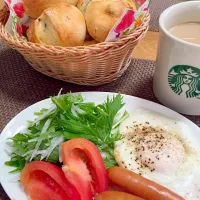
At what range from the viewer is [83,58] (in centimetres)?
100

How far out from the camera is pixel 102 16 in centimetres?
107

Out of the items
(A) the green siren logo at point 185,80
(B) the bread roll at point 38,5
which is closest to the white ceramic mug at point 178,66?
(A) the green siren logo at point 185,80

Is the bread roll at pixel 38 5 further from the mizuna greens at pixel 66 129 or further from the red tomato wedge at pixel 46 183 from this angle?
the red tomato wedge at pixel 46 183

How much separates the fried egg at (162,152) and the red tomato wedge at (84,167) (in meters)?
0.08

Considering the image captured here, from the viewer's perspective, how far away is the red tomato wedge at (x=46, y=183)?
80 centimetres

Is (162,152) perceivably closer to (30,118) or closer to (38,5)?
(30,118)

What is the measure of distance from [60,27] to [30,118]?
273 millimetres

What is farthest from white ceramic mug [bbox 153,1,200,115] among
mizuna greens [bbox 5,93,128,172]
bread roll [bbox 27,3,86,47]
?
bread roll [bbox 27,3,86,47]

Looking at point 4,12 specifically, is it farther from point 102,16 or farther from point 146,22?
point 146,22

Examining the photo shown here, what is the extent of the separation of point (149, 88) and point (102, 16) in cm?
28

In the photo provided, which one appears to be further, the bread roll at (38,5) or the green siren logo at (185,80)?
the bread roll at (38,5)

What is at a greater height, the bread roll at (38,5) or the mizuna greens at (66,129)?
the bread roll at (38,5)

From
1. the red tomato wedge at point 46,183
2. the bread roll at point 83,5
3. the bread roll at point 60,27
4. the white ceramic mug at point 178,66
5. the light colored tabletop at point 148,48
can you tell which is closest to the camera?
the red tomato wedge at point 46,183

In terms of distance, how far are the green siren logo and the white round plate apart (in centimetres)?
7
